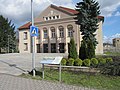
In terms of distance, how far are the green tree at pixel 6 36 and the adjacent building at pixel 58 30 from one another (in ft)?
29.6

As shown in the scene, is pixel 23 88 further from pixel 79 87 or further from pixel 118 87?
pixel 118 87

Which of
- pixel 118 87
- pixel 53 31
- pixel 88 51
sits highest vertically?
pixel 53 31

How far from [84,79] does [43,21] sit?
1680 inches

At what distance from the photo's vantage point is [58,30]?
4919 cm

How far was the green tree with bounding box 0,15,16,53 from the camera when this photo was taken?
55.9m

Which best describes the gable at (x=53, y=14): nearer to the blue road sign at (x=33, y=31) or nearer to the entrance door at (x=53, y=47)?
the entrance door at (x=53, y=47)

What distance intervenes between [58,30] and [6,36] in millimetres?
16242

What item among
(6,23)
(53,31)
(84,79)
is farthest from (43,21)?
(84,79)

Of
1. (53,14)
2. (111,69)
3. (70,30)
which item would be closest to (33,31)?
(111,69)

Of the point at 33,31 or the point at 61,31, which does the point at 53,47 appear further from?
the point at 33,31

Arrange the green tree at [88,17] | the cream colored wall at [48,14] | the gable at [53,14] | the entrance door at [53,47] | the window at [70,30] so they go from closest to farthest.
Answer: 1. the green tree at [88,17]
2. the window at [70,30]
3. the gable at [53,14]
4. the cream colored wall at [48,14]
5. the entrance door at [53,47]

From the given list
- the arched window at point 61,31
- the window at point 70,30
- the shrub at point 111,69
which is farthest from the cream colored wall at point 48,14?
the shrub at point 111,69

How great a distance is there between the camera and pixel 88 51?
642 inches

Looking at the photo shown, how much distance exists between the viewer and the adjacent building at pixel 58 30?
4641 centimetres
